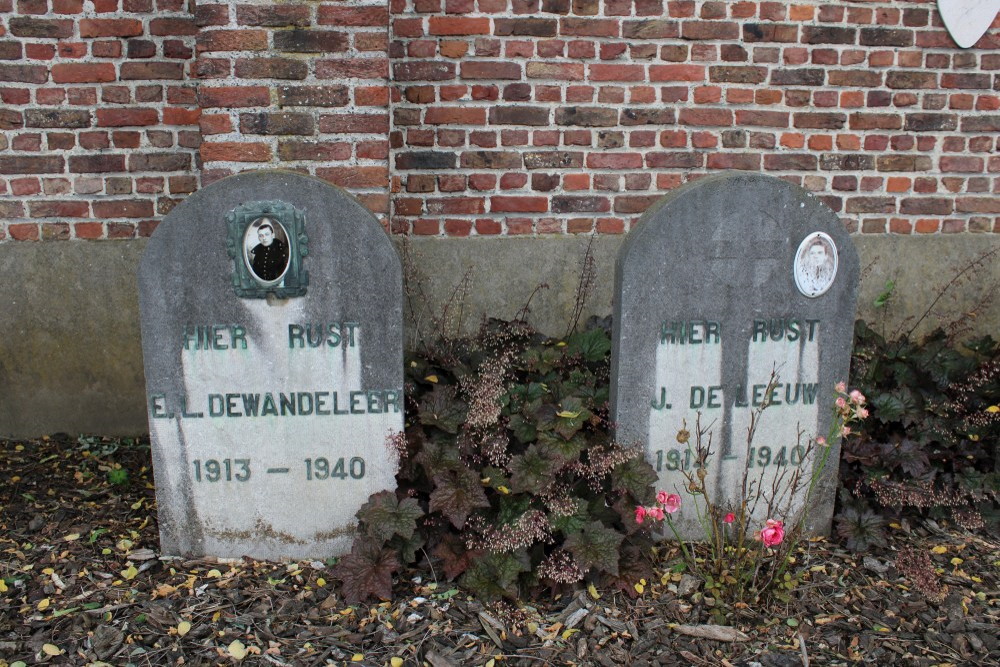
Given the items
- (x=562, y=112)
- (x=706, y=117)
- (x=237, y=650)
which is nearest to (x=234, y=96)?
(x=562, y=112)

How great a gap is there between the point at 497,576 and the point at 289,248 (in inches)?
49.0

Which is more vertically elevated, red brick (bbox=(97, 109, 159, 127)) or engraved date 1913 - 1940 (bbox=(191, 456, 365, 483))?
red brick (bbox=(97, 109, 159, 127))

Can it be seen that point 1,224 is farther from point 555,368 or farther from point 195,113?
point 555,368

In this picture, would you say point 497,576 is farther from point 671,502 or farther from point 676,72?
point 676,72

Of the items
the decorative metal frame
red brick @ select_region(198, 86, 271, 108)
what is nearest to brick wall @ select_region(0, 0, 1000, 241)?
red brick @ select_region(198, 86, 271, 108)

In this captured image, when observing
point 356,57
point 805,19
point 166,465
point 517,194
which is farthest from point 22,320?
point 805,19

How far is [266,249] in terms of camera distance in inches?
96.2

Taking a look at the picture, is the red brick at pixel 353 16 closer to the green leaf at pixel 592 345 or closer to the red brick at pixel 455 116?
the red brick at pixel 455 116

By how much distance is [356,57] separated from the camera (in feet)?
9.39

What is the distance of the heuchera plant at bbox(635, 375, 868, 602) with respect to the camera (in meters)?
2.28

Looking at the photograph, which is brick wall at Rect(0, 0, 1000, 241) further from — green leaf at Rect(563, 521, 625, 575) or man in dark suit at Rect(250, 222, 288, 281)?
green leaf at Rect(563, 521, 625, 575)

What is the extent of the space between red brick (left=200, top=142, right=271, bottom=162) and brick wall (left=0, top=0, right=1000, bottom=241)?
313 millimetres

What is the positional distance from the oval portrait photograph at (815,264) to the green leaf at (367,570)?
168 centimetres

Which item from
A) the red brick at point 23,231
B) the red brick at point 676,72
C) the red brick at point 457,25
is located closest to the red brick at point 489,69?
the red brick at point 457,25
